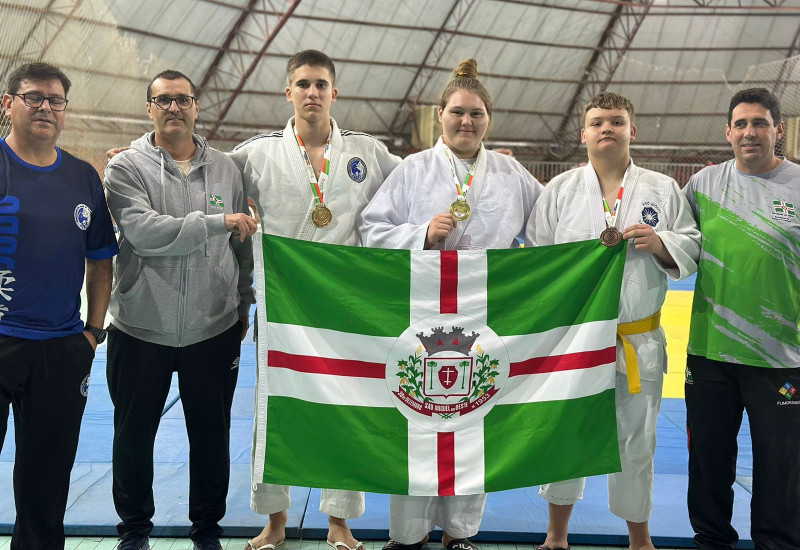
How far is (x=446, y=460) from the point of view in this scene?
10.9ft

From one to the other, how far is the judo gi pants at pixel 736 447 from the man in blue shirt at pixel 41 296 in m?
2.82

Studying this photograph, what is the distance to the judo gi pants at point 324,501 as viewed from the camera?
3549mm

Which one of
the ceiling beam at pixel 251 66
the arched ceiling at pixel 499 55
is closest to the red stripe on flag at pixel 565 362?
the arched ceiling at pixel 499 55

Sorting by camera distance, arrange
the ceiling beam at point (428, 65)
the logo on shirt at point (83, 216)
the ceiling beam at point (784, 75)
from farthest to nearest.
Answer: the ceiling beam at point (428, 65), the ceiling beam at point (784, 75), the logo on shirt at point (83, 216)

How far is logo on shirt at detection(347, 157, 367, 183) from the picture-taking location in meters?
3.69

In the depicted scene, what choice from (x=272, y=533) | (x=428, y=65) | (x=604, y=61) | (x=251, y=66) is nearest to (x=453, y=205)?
(x=272, y=533)

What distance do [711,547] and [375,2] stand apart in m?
17.7

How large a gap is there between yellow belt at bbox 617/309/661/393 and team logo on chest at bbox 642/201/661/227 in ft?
1.44

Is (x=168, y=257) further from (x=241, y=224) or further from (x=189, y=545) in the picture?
(x=189, y=545)

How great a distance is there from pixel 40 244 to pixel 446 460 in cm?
197

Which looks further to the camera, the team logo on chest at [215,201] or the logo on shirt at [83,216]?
the team logo on chest at [215,201]

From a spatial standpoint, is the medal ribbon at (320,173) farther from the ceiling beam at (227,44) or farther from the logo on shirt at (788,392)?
the ceiling beam at (227,44)

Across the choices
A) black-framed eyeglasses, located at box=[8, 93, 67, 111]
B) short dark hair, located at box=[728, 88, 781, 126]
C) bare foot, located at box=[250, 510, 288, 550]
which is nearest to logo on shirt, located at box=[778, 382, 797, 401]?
short dark hair, located at box=[728, 88, 781, 126]

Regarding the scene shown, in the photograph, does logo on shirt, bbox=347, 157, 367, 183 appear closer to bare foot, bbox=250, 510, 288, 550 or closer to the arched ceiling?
bare foot, bbox=250, 510, 288, 550
